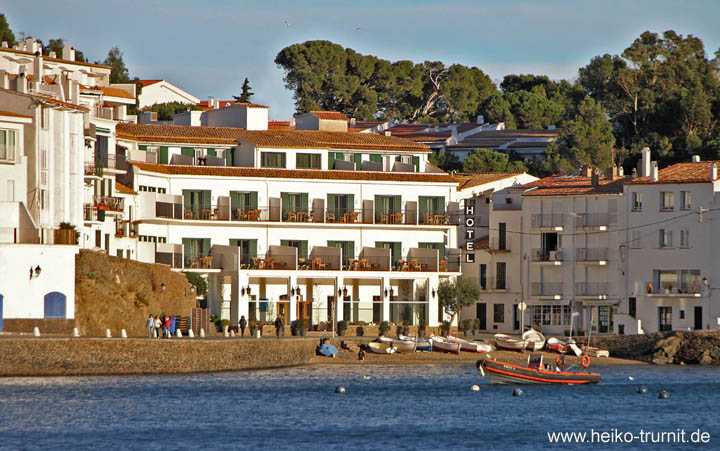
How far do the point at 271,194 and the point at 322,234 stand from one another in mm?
4576

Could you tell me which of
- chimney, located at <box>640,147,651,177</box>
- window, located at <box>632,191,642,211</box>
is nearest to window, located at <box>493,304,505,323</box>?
window, located at <box>632,191,642,211</box>

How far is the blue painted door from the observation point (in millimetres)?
76812

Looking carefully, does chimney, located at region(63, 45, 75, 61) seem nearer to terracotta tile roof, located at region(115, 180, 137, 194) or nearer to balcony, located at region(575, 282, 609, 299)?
terracotta tile roof, located at region(115, 180, 137, 194)

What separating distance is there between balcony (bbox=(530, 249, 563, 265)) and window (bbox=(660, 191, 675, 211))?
337 inches

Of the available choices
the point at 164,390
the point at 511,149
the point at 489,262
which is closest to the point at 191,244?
the point at 489,262

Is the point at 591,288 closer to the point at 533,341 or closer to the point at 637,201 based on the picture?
the point at 637,201

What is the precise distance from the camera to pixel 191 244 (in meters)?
103

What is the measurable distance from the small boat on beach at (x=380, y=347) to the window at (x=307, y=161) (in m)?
19.8

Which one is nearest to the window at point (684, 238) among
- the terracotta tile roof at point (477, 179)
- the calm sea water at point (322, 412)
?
the terracotta tile roof at point (477, 179)

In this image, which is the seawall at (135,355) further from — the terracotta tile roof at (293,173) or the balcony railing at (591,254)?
→ the balcony railing at (591,254)

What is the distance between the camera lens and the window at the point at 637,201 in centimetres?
10931

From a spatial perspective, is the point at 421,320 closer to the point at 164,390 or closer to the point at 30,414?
the point at 164,390

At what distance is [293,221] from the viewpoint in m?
106

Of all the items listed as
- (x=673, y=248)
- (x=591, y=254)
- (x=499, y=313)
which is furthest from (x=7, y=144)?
(x=673, y=248)
